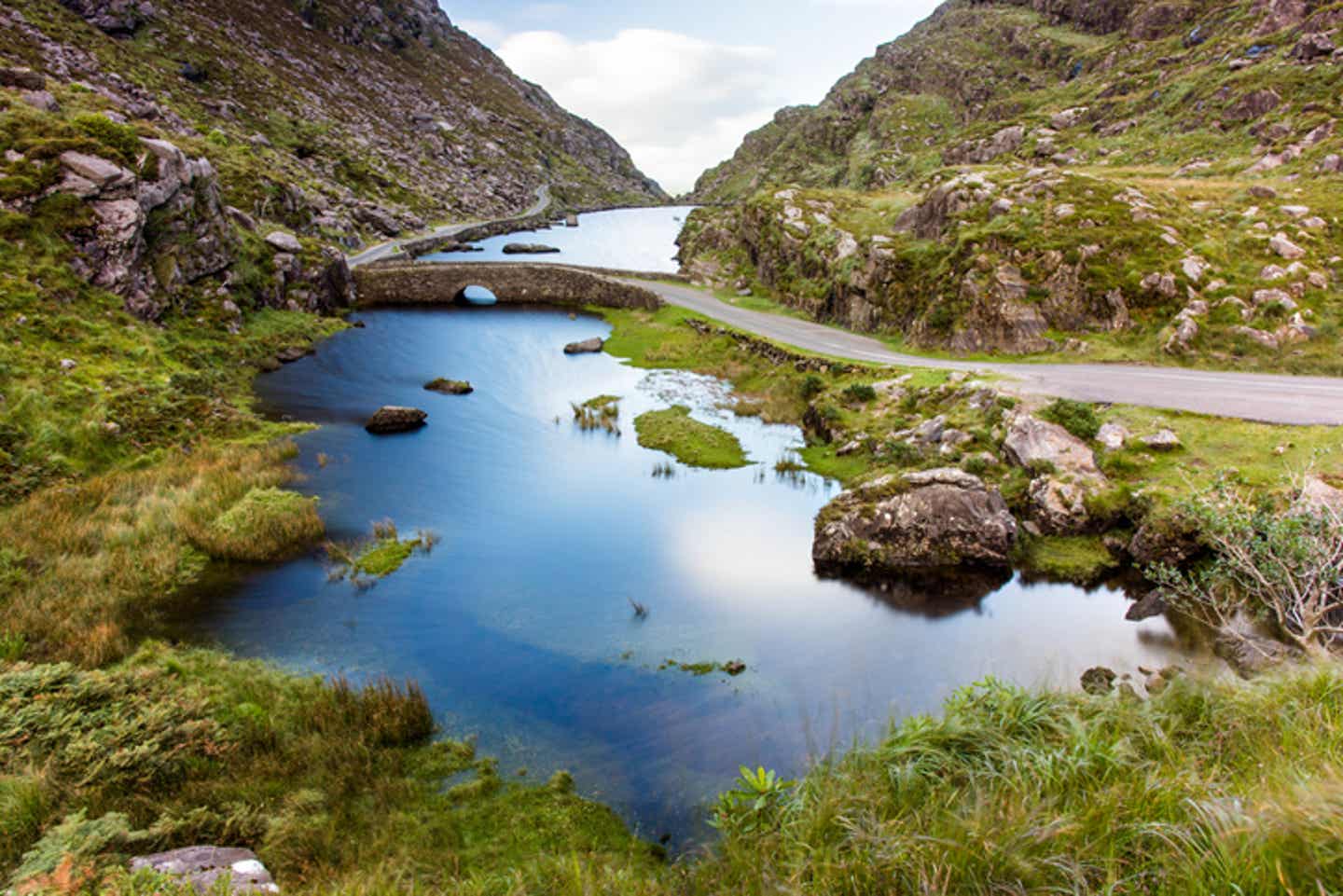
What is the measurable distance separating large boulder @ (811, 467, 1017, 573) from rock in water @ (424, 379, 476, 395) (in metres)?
31.4

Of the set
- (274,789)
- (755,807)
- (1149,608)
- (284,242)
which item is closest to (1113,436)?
(1149,608)

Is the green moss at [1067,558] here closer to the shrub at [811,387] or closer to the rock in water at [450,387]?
the shrub at [811,387]

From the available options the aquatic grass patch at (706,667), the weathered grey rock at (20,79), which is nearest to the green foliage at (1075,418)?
the aquatic grass patch at (706,667)

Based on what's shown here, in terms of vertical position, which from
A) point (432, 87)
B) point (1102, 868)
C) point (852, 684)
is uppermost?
point (432, 87)

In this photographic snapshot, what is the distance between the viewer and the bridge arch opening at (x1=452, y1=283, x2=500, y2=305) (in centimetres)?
8050

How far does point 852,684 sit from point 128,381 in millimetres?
35902

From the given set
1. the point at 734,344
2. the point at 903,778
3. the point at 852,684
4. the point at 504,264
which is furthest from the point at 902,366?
the point at 504,264

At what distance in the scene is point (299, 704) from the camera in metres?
14.6

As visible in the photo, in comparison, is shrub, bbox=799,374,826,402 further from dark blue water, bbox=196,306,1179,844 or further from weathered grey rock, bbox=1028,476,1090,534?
weathered grey rock, bbox=1028,476,1090,534

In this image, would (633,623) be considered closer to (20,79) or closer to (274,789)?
(274,789)

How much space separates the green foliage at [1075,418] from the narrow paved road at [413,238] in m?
73.6

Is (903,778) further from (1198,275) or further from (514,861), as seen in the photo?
(1198,275)

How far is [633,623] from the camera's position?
Answer: 20234 mm

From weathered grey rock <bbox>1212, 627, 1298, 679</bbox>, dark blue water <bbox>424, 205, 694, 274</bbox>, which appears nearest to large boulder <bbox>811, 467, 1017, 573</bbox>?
weathered grey rock <bbox>1212, 627, 1298, 679</bbox>
